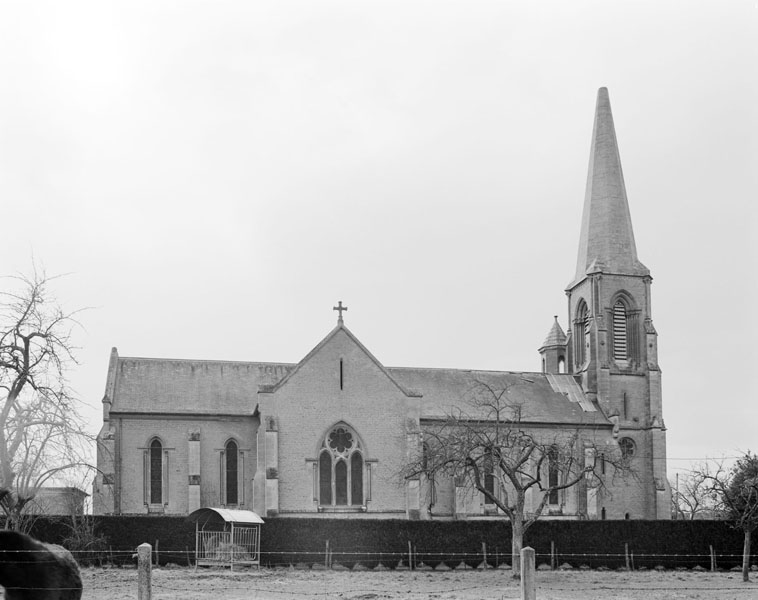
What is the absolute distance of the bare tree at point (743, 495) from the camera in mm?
35806

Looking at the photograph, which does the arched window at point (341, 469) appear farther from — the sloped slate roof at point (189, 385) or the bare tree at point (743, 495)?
the bare tree at point (743, 495)

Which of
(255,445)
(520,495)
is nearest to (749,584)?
(520,495)

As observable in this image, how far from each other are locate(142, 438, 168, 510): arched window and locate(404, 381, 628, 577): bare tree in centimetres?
1300

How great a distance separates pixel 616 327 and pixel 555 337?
14.4ft

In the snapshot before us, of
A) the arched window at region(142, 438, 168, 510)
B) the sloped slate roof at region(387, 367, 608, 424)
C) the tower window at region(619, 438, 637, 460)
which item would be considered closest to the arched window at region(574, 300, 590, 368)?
the sloped slate roof at region(387, 367, 608, 424)

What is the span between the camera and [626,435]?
2263 inches

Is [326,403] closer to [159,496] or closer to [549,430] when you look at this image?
[159,496]

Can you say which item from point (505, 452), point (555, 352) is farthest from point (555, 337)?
point (505, 452)

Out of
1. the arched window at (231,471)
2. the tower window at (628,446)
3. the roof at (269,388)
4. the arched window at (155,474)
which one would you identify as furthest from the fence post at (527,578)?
the tower window at (628,446)

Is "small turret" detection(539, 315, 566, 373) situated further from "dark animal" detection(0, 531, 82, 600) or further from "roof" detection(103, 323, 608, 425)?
"dark animal" detection(0, 531, 82, 600)

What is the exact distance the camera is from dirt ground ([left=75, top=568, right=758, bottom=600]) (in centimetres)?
2534

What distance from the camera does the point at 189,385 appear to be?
52875 mm

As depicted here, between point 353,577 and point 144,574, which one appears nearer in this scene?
point 144,574

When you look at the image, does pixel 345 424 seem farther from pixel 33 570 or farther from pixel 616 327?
pixel 33 570
